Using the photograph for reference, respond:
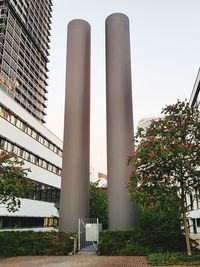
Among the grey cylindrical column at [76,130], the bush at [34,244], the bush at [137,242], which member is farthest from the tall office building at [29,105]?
the bush at [137,242]

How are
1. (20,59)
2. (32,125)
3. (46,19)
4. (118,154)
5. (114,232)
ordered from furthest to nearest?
(46,19), (20,59), (32,125), (118,154), (114,232)

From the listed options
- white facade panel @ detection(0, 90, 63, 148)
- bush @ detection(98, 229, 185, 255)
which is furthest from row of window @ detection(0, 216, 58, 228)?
bush @ detection(98, 229, 185, 255)

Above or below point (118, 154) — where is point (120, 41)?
above

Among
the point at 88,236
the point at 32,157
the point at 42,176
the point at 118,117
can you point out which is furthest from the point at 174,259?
the point at 42,176

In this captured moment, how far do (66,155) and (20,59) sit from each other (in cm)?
7406

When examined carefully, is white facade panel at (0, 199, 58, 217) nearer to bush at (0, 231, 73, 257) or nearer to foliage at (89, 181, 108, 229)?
foliage at (89, 181, 108, 229)

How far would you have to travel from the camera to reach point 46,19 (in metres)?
119

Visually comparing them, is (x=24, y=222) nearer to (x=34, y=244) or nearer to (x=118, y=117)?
(x=34, y=244)

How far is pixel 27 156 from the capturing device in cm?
4200

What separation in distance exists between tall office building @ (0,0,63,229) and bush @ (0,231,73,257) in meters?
6.88

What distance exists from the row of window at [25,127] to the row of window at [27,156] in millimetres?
2654

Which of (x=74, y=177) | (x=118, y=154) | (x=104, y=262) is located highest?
(x=118, y=154)

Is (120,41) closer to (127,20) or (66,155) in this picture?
(127,20)

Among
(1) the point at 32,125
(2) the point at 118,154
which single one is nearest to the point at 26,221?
(1) the point at 32,125
